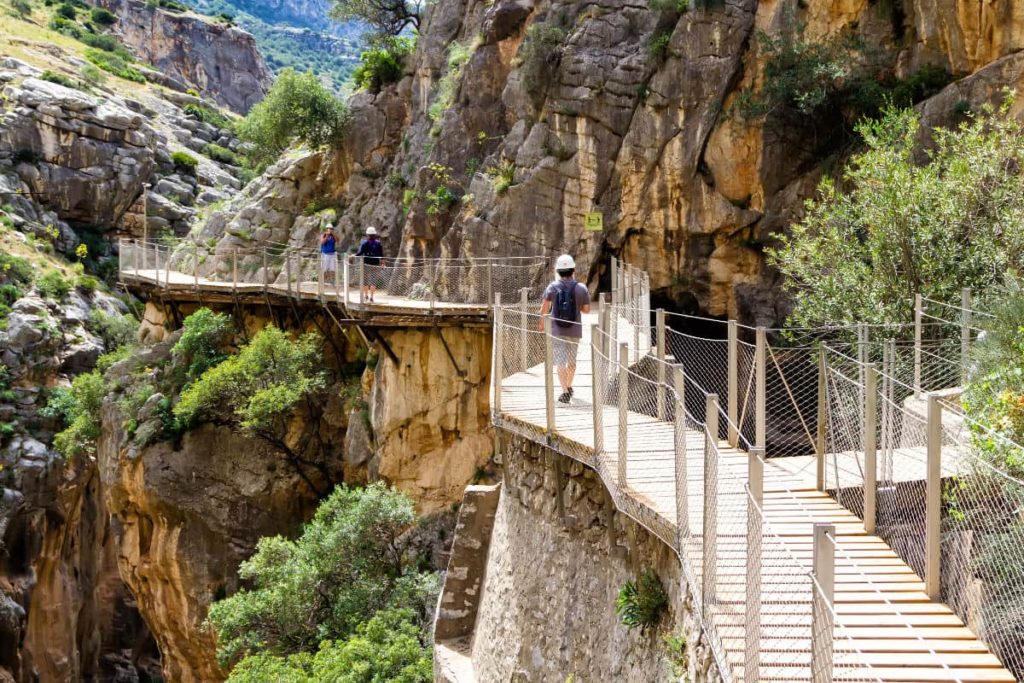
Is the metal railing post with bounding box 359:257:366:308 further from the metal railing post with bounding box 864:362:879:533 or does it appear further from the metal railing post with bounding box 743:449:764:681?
the metal railing post with bounding box 743:449:764:681

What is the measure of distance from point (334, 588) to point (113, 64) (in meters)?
54.4

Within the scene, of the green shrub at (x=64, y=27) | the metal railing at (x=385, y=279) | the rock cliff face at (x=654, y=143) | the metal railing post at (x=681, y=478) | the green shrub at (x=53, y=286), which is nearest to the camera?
the metal railing post at (x=681, y=478)

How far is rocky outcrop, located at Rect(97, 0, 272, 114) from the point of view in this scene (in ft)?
254

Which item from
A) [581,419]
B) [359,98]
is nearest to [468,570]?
[581,419]

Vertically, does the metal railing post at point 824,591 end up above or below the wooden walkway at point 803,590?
above

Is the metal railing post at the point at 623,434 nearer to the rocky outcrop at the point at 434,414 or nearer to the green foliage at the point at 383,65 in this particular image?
the rocky outcrop at the point at 434,414

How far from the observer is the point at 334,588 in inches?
659

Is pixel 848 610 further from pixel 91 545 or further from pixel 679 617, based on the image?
pixel 91 545

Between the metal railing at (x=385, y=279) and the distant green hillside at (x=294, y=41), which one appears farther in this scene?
the distant green hillside at (x=294, y=41)

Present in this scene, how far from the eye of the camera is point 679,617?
5891mm

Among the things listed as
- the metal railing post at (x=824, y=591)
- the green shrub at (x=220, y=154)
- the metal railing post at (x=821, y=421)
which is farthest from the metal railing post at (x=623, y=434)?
the green shrub at (x=220, y=154)

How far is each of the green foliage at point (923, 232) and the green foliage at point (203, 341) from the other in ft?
52.2

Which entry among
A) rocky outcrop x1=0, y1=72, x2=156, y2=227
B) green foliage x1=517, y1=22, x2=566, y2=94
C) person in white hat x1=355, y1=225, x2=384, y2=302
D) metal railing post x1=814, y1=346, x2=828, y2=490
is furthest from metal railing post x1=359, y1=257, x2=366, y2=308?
rocky outcrop x1=0, y1=72, x2=156, y2=227

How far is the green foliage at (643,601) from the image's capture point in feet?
20.9
